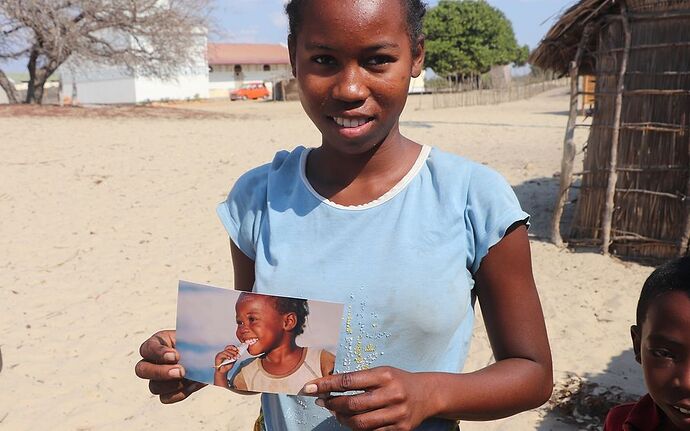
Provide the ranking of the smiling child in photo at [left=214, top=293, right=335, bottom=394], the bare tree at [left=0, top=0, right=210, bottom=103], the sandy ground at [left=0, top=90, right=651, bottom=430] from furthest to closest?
the bare tree at [left=0, top=0, right=210, bottom=103] < the sandy ground at [left=0, top=90, right=651, bottom=430] < the smiling child in photo at [left=214, top=293, right=335, bottom=394]

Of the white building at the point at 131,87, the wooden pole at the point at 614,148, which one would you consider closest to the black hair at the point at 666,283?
the wooden pole at the point at 614,148

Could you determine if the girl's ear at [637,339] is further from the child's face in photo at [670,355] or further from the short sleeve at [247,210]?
the short sleeve at [247,210]

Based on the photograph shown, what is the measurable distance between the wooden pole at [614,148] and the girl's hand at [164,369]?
5786mm

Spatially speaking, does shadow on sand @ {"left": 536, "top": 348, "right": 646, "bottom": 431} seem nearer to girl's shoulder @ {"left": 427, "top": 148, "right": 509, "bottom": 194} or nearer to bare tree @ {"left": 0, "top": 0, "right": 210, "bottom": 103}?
girl's shoulder @ {"left": 427, "top": 148, "right": 509, "bottom": 194}

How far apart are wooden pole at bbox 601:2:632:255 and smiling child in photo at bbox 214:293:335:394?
581 centimetres

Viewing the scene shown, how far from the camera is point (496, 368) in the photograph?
119 centimetres

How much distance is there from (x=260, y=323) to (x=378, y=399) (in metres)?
0.26

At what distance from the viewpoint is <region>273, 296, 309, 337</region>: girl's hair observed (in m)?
1.11

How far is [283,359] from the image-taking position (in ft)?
3.78

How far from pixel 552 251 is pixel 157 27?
17.7m

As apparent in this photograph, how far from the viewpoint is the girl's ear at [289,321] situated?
3.70ft

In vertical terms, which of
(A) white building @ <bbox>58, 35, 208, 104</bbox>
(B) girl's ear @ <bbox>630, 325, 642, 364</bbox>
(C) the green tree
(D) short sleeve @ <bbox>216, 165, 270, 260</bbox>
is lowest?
(B) girl's ear @ <bbox>630, 325, 642, 364</bbox>

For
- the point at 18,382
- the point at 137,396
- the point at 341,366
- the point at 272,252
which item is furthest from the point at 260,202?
the point at 18,382

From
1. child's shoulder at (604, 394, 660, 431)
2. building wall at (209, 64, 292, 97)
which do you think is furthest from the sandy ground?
building wall at (209, 64, 292, 97)
